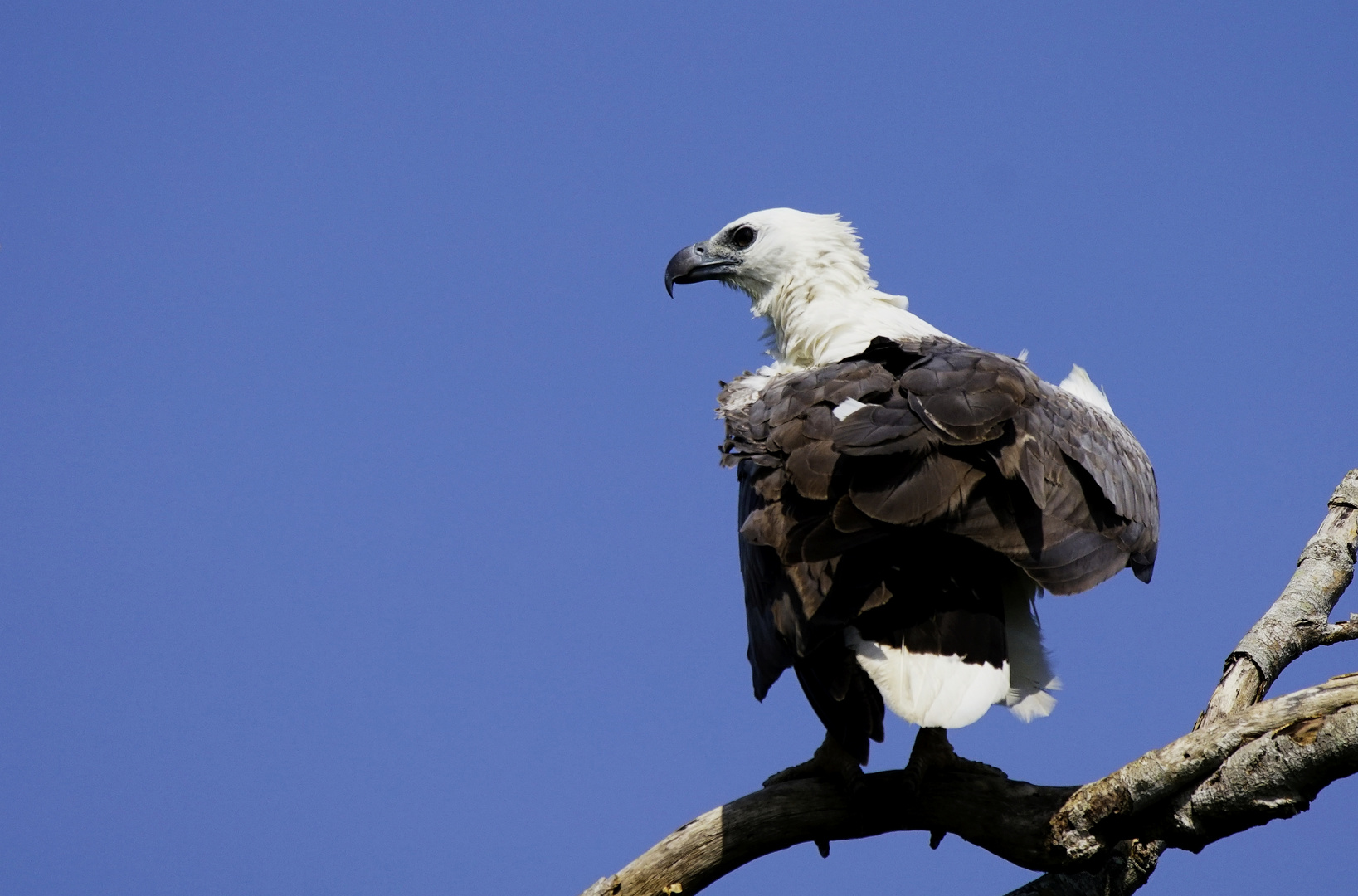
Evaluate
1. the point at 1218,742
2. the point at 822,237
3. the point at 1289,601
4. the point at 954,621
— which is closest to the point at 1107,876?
the point at 1218,742

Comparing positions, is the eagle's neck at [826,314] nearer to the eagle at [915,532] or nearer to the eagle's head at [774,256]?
the eagle's head at [774,256]

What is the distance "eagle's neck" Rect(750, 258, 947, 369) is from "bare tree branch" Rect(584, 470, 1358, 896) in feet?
7.48

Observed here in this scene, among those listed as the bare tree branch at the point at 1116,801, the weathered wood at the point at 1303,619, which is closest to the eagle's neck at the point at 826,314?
the weathered wood at the point at 1303,619

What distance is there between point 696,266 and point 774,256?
578mm

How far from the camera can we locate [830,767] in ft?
16.0

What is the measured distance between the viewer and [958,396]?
A: 4531mm

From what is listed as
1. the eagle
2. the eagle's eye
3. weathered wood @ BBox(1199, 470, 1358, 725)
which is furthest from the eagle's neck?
weathered wood @ BBox(1199, 470, 1358, 725)

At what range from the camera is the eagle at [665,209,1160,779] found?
4.35 m

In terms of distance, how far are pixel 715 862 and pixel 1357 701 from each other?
2.21m

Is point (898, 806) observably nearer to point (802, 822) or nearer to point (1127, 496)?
point (802, 822)

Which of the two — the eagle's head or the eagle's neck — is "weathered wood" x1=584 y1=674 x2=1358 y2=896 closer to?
the eagle's neck

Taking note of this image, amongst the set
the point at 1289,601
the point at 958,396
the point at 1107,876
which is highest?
the point at 958,396

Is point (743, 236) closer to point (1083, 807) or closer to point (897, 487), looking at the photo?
point (897, 487)

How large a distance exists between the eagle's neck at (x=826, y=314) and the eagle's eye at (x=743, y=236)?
29 cm
